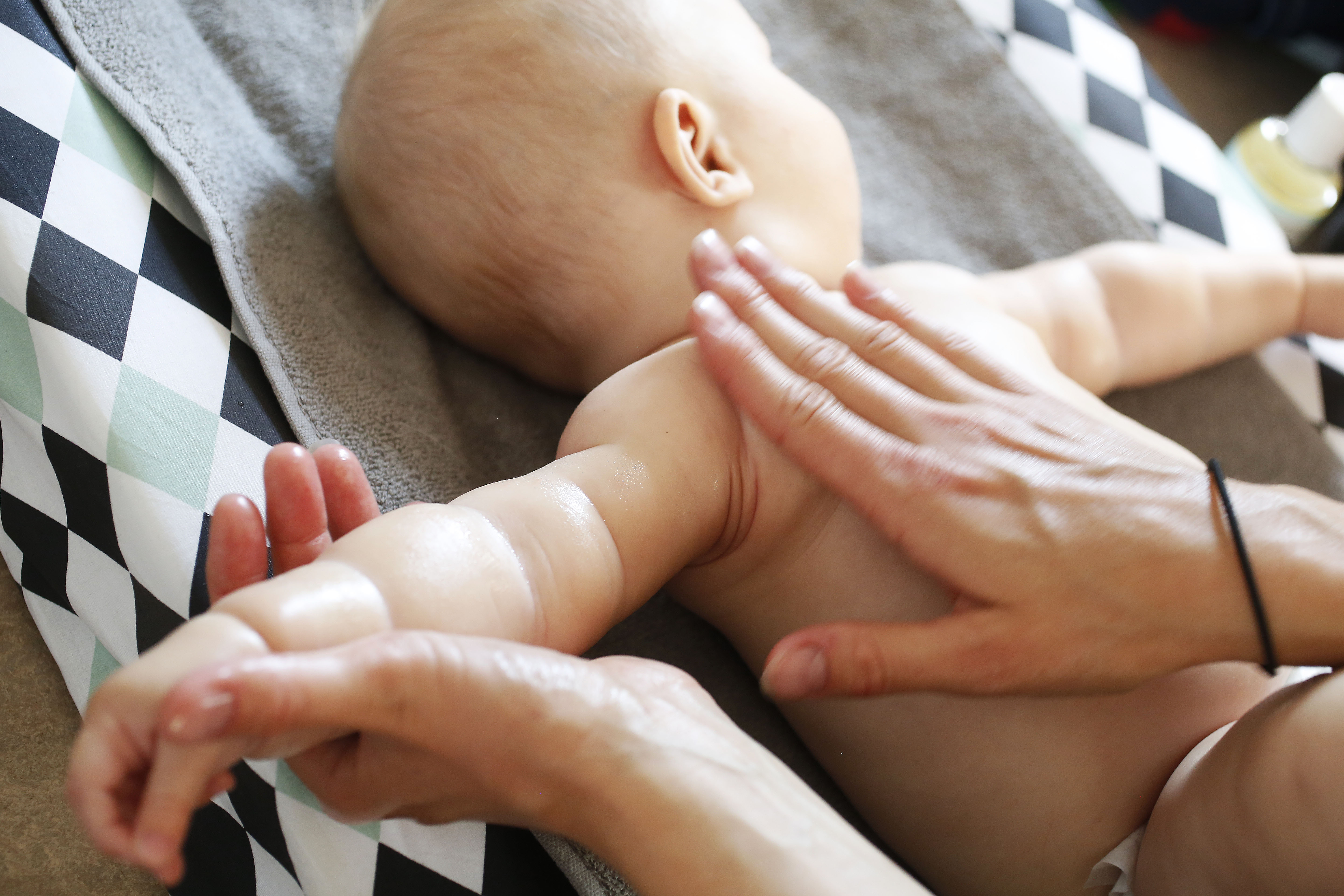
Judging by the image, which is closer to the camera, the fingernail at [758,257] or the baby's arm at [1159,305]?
the fingernail at [758,257]

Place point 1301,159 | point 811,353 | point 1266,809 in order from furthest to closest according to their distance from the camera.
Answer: point 1301,159 → point 811,353 → point 1266,809

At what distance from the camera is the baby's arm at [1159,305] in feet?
4.03

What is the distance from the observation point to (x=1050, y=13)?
1580 mm

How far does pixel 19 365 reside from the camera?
915mm

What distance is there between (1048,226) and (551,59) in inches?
34.5

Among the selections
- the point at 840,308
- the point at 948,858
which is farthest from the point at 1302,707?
the point at 840,308

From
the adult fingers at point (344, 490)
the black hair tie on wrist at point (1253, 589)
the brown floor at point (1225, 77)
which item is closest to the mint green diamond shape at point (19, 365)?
the adult fingers at point (344, 490)

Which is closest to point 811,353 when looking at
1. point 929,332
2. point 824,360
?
point 824,360

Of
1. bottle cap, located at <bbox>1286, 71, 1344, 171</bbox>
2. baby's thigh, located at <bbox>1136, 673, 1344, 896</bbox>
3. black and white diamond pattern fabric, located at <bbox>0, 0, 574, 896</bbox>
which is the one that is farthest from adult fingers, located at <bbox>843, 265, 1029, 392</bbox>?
bottle cap, located at <bbox>1286, 71, 1344, 171</bbox>

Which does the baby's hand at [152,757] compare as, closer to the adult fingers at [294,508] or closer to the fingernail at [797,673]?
the adult fingers at [294,508]

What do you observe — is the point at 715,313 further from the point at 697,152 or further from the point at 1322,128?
the point at 1322,128

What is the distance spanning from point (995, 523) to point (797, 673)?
0.20 m

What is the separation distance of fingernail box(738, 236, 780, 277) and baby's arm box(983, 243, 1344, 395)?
1.39ft

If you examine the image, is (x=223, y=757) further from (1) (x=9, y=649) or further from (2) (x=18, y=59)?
(2) (x=18, y=59)
